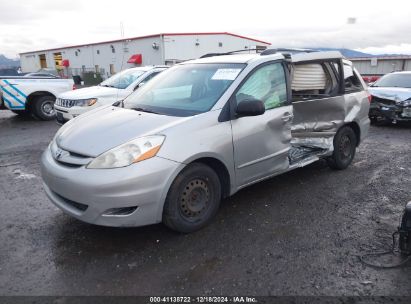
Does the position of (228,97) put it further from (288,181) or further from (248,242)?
(288,181)

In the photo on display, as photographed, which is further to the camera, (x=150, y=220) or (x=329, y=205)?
(x=329, y=205)

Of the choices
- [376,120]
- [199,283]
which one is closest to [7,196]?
[199,283]

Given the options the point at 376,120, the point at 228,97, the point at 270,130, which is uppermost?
the point at 228,97

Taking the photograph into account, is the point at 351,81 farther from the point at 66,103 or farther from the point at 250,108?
the point at 66,103

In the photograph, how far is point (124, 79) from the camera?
9156 millimetres

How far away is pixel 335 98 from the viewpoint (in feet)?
16.2

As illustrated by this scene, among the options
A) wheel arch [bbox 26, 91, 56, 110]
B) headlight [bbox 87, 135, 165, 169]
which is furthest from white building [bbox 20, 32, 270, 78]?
headlight [bbox 87, 135, 165, 169]

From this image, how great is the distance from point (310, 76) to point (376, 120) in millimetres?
5733

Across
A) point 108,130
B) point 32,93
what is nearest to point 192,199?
point 108,130

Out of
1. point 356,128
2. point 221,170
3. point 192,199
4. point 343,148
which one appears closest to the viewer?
point 192,199

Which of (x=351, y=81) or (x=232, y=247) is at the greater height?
(x=351, y=81)

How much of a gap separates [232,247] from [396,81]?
354 inches

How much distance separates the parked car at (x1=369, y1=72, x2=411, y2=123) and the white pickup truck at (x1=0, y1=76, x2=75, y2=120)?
914cm

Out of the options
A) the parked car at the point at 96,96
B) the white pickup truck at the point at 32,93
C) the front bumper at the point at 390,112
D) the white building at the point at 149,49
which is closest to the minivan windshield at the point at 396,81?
the front bumper at the point at 390,112
